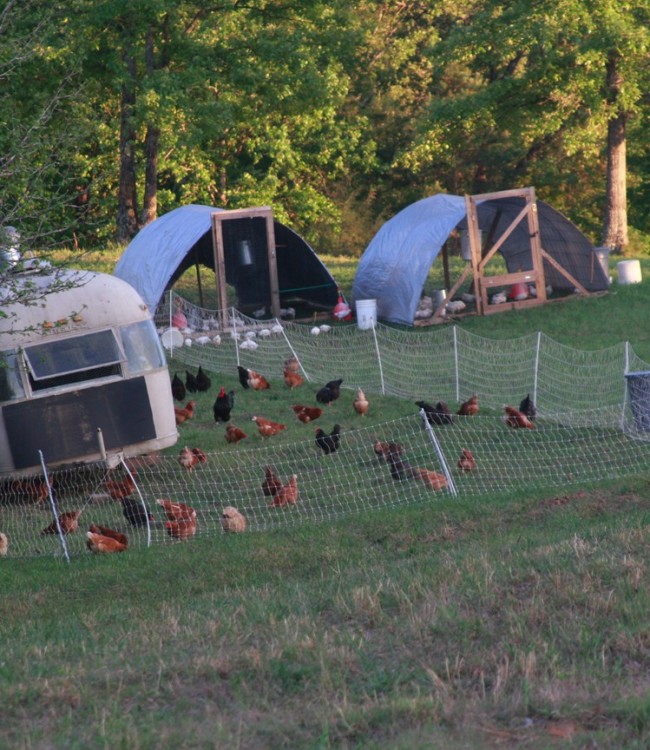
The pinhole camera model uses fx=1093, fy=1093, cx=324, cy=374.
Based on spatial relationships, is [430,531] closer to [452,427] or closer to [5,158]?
[452,427]

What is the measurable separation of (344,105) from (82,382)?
26024mm

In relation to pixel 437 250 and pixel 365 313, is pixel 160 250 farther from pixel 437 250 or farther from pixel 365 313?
pixel 437 250

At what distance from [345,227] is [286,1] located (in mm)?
10718

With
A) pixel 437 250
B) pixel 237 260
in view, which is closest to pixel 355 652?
pixel 437 250

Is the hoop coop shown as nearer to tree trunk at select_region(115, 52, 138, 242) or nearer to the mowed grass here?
tree trunk at select_region(115, 52, 138, 242)

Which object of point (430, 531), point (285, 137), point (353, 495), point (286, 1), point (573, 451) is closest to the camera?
point (430, 531)

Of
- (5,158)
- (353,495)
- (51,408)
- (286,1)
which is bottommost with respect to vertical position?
(353,495)

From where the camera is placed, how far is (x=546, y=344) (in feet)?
60.0

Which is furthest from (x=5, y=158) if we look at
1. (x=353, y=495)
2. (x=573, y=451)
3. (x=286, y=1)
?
(x=286, y=1)

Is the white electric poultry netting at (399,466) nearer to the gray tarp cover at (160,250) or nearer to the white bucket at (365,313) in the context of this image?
the white bucket at (365,313)

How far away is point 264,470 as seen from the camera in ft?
39.5

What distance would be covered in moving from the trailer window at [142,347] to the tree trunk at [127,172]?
1549 cm

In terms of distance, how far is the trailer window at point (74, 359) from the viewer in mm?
11727

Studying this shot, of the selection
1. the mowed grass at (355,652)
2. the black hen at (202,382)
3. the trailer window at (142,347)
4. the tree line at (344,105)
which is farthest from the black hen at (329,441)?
the tree line at (344,105)
